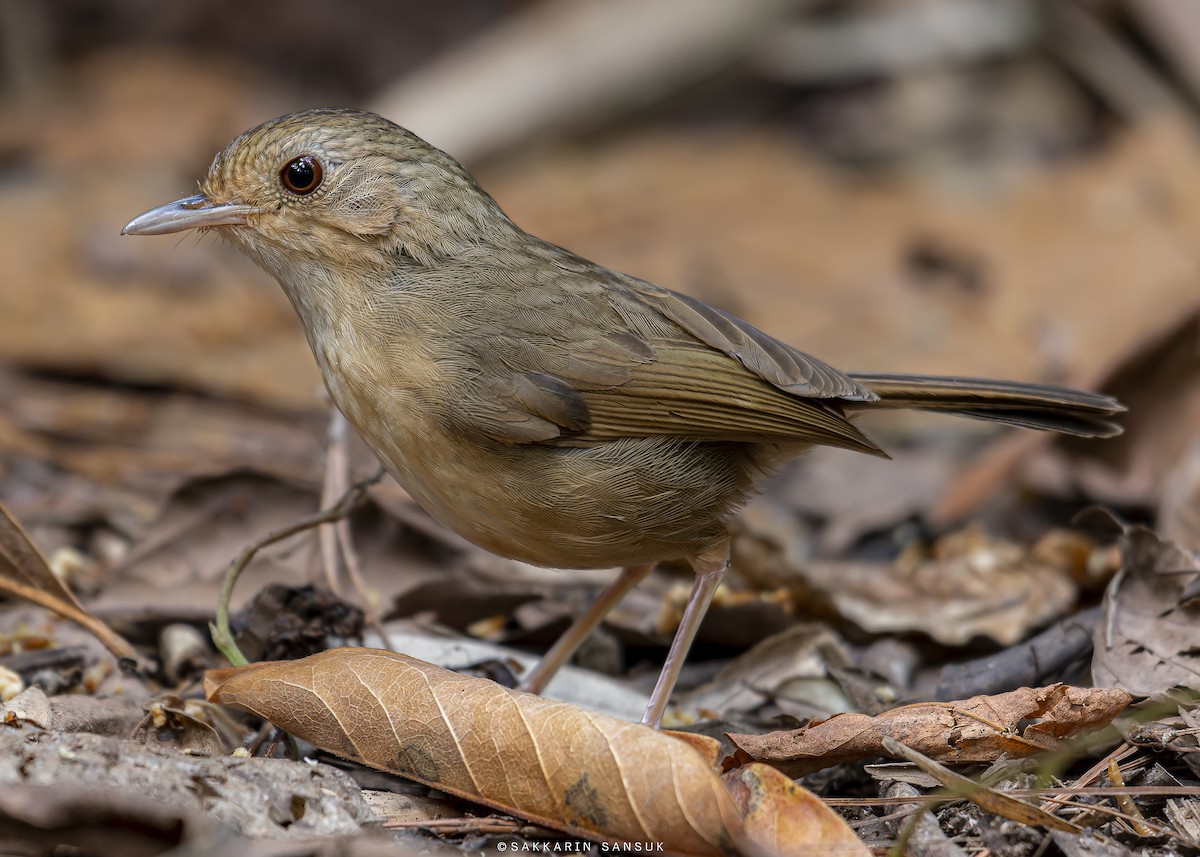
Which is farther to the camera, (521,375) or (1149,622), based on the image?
(1149,622)

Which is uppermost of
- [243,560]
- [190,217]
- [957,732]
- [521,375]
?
[190,217]

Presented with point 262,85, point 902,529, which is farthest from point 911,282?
point 262,85

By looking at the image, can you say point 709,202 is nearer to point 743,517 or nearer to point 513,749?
point 743,517

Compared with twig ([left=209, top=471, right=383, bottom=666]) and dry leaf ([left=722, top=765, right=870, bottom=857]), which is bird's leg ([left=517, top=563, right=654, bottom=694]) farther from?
dry leaf ([left=722, top=765, right=870, bottom=857])

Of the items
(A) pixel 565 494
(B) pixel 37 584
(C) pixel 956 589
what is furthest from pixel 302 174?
(C) pixel 956 589

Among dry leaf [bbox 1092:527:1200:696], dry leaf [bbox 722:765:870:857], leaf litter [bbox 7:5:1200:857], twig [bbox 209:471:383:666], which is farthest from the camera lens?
dry leaf [bbox 1092:527:1200:696]

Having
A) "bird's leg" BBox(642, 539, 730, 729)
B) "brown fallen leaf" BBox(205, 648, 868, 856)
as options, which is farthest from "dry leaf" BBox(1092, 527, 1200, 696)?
"brown fallen leaf" BBox(205, 648, 868, 856)
